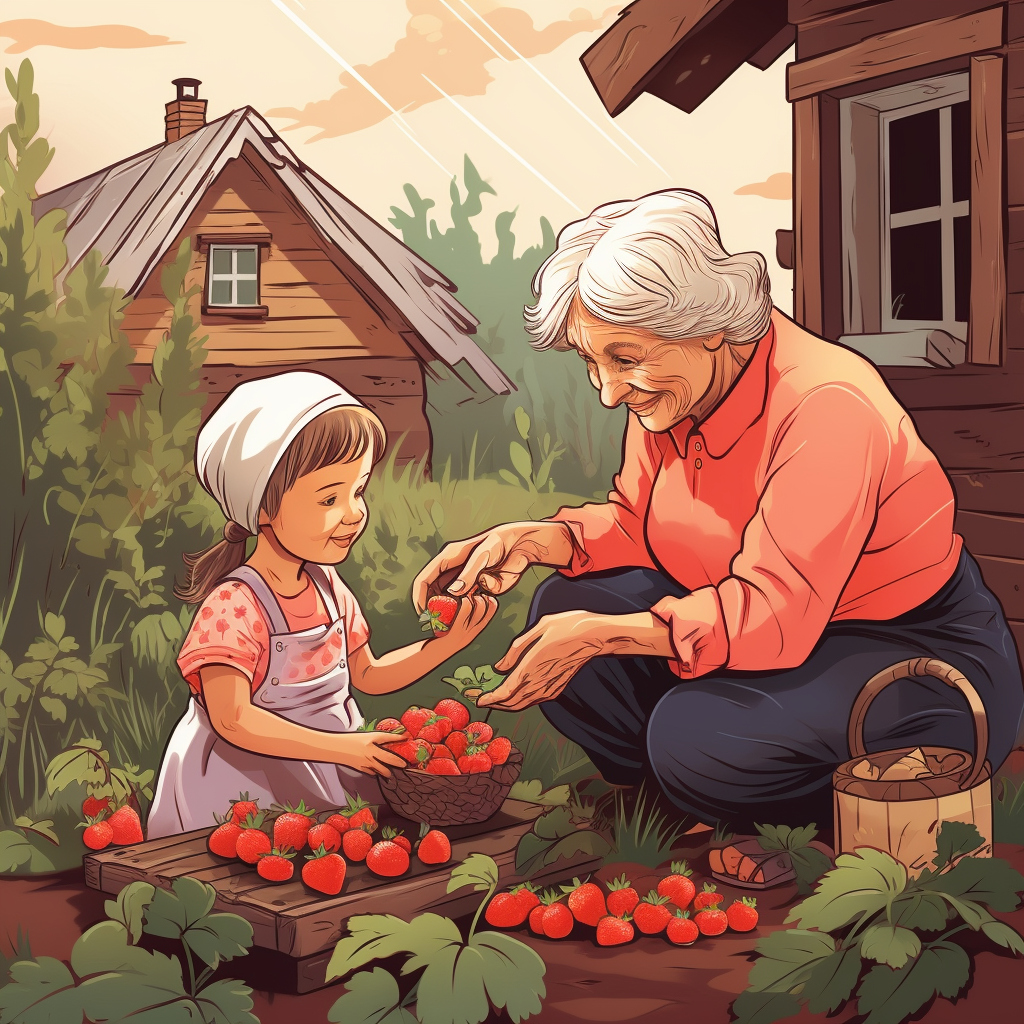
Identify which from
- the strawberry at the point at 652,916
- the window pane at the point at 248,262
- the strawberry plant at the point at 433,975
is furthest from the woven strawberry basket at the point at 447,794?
the window pane at the point at 248,262

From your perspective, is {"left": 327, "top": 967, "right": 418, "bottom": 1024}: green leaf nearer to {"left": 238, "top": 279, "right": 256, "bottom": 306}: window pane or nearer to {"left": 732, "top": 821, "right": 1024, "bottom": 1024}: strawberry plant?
{"left": 732, "top": 821, "right": 1024, "bottom": 1024}: strawberry plant

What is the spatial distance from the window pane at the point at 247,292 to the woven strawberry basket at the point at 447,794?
4.02ft

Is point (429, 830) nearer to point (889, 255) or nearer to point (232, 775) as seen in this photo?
point (232, 775)

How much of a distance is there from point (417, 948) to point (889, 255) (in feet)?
7.05

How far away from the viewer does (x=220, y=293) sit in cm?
282

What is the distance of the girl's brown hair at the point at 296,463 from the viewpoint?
2.65 metres

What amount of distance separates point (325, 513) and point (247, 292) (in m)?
0.63

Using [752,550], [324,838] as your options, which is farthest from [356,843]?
[752,550]

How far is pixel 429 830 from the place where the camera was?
8.50 feet

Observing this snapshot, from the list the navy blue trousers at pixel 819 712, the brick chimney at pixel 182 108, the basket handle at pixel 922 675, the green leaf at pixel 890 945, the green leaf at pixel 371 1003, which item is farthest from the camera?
the brick chimney at pixel 182 108

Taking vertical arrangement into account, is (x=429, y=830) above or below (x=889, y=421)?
below

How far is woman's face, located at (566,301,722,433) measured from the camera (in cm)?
265

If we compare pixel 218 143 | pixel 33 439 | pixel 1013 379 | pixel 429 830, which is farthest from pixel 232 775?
pixel 1013 379

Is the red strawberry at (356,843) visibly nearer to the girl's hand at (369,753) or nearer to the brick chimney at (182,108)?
the girl's hand at (369,753)
